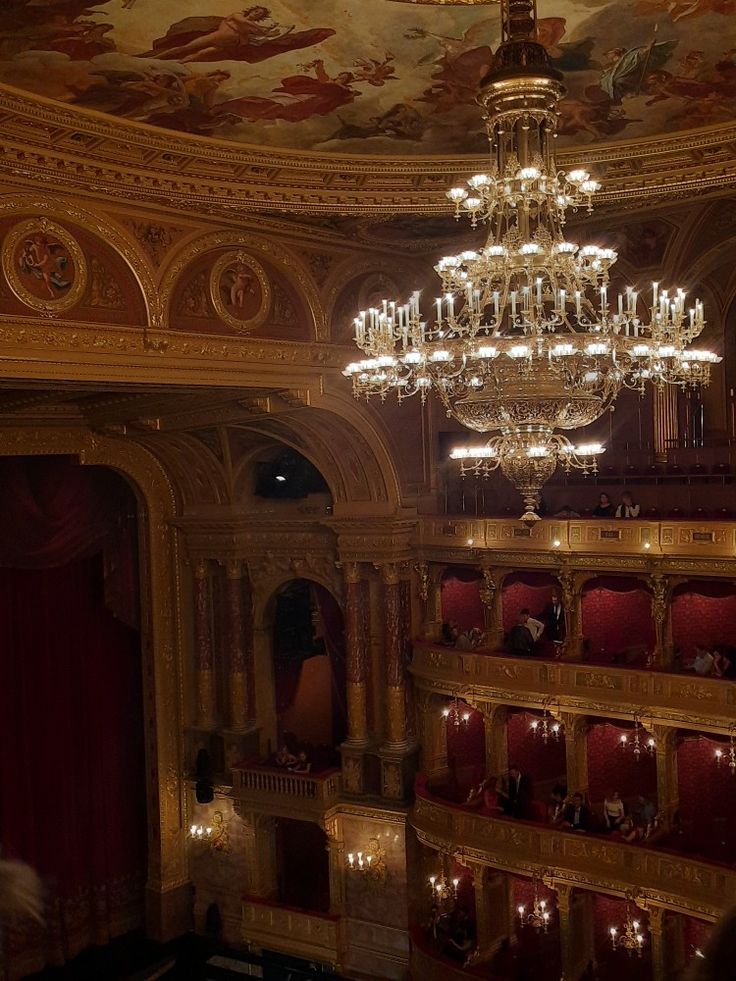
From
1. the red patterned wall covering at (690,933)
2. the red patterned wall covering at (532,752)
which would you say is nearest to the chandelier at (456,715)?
the red patterned wall covering at (532,752)

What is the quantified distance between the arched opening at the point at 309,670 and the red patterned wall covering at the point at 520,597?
2983 millimetres

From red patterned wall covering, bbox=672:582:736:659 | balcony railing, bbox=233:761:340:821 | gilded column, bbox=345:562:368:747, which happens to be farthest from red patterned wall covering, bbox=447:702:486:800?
red patterned wall covering, bbox=672:582:736:659

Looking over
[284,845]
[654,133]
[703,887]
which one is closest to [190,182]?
[654,133]

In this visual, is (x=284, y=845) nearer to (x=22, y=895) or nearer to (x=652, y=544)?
(x=22, y=895)

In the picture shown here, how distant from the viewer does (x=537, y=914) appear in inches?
570

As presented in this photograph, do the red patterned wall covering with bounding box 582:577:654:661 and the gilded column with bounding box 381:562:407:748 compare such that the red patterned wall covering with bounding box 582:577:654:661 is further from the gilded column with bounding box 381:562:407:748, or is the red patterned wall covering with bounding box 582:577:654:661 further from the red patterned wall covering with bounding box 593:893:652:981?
the red patterned wall covering with bounding box 593:893:652:981

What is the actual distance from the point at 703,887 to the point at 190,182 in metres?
10.3

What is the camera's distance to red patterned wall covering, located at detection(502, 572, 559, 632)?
15.9 metres

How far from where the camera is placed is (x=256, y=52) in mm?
7738

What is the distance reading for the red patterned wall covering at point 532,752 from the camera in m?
16.0

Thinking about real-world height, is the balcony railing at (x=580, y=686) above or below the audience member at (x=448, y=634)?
below

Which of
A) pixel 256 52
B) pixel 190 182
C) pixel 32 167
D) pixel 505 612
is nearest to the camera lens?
pixel 256 52

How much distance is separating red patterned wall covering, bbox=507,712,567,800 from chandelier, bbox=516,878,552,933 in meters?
1.84

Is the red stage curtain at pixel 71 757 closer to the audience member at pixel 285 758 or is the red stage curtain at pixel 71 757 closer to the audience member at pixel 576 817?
the audience member at pixel 285 758
